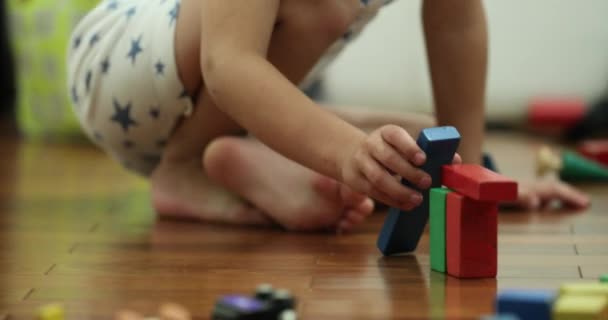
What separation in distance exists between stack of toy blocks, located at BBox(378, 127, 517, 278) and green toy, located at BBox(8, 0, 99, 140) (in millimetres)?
1235

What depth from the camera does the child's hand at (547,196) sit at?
4.25 ft

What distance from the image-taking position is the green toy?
6.58 ft

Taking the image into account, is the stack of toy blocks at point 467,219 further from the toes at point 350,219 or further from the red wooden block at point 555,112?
the red wooden block at point 555,112

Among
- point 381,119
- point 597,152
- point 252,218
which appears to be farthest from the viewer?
point 597,152

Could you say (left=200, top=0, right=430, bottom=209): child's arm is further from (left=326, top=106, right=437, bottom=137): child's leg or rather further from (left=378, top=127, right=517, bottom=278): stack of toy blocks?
(left=326, top=106, right=437, bottom=137): child's leg

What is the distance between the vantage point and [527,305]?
725mm

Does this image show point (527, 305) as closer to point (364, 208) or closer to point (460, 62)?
point (364, 208)

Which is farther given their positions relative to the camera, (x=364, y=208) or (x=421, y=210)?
(x=364, y=208)

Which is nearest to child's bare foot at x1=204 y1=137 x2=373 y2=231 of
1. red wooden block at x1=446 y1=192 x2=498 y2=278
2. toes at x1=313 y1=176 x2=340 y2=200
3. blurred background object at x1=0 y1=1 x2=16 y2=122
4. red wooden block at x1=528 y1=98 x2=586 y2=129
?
toes at x1=313 y1=176 x2=340 y2=200

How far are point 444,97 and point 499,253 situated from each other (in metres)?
0.28

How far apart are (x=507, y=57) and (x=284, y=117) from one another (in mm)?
1268

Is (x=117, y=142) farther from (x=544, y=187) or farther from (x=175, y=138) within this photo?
(x=544, y=187)

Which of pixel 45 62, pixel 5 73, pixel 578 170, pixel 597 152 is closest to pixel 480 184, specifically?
pixel 578 170

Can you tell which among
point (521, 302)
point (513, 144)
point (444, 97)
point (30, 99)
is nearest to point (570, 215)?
point (444, 97)
